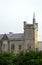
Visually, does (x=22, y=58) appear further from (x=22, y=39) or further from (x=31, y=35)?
(x=22, y=39)

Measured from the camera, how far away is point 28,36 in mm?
83562

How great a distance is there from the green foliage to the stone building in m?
45.9

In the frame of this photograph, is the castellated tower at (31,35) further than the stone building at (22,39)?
No

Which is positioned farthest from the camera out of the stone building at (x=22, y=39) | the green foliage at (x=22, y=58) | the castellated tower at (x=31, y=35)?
the stone building at (x=22, y=39)

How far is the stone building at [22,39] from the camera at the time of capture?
82.8 meters

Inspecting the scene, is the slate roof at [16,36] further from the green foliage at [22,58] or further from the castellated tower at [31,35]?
the green foliage at [22,58]

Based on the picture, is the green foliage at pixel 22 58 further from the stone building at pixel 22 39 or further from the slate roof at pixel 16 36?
the slate roof at pixel 16 36

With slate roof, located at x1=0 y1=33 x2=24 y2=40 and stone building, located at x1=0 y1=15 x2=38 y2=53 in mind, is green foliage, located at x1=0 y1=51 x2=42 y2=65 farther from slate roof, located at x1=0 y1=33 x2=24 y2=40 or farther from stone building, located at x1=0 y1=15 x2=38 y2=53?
slate roof, located at x1=0 y1=33 x2=24 y2=40

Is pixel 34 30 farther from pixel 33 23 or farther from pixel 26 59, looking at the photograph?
pixel 26 59

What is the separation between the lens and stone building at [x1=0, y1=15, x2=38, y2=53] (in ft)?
272

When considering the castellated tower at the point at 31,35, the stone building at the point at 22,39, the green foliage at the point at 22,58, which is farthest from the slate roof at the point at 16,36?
the green foliage at the point at 22,58

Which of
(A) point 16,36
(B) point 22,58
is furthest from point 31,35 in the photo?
(B) point 22,58

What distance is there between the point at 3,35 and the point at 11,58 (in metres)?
51.1

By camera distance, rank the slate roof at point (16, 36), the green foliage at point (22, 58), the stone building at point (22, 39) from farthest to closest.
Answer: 1. the slate roof at point (16, 36)
2. the stone building at point (22, 39)
3. the green foliage at point (22, 58)
